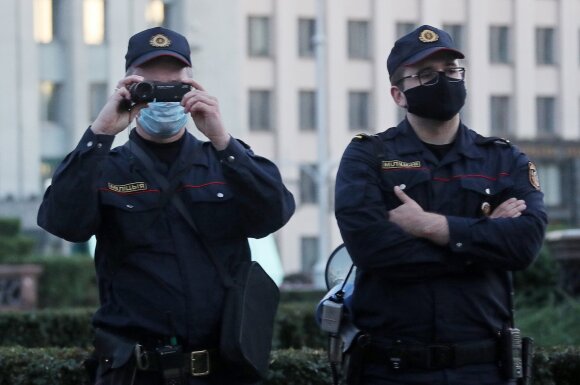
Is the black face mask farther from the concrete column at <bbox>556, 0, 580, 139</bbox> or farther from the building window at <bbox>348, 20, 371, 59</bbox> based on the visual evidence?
the concrete column at <bbox>556, 0, 580, 139</bbox>

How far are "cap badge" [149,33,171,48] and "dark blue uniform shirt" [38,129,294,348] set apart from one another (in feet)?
1.33

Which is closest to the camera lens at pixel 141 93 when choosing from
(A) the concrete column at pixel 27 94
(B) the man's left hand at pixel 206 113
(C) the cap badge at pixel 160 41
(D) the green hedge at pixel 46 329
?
(B) the man's left hand at pixel 206 113

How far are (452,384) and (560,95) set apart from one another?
54031 millimetres

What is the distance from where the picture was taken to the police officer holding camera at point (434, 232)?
15.1ft

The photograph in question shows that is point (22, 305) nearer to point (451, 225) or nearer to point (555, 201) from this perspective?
point (451, 225)

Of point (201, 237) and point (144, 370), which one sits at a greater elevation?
point (201, 237)

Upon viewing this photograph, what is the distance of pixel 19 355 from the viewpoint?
6.77 metres

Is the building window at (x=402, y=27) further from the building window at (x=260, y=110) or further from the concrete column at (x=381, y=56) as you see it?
the building window at (x=260, y=110)

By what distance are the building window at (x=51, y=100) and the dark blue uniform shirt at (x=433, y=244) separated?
4377 centimetres

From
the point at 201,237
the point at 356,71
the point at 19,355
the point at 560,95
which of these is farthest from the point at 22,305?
the point at 560,95

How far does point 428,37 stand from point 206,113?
0.82 m

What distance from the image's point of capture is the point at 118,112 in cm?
484

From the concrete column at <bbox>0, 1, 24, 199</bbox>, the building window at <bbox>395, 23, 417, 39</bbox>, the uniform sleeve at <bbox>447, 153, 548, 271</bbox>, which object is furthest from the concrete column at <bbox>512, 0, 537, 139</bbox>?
the uniform sleeve at <bbox>447, 153, 548, 271</bbox>

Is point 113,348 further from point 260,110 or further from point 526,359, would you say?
point 260,110
